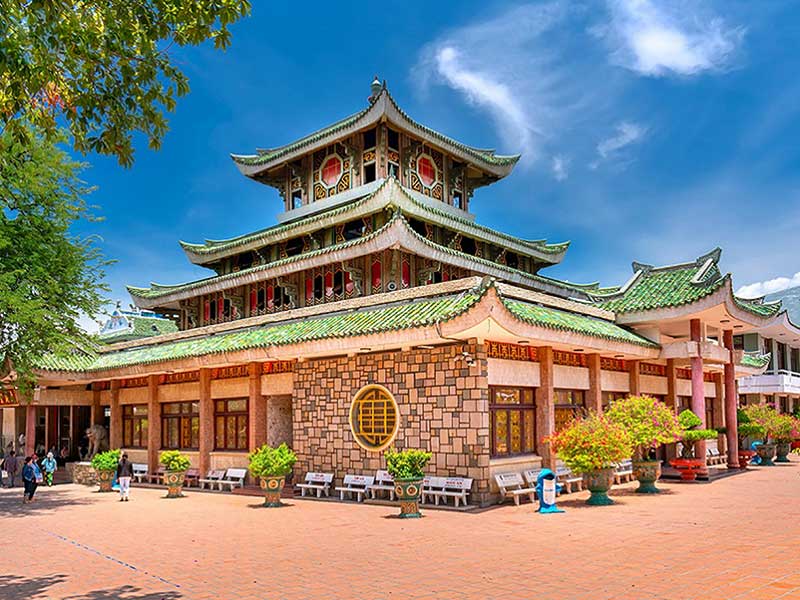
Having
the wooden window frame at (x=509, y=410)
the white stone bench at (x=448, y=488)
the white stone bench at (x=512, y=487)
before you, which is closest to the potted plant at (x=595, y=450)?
the white stone bench at (x=512, y=487)

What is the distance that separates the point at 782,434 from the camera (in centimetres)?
2400

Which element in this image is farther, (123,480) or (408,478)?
(123,480)

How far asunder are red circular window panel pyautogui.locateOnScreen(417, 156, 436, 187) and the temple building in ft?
0.22

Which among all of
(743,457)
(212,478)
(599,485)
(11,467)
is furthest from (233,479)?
(743,457)

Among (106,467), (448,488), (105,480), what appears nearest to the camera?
(448,488)

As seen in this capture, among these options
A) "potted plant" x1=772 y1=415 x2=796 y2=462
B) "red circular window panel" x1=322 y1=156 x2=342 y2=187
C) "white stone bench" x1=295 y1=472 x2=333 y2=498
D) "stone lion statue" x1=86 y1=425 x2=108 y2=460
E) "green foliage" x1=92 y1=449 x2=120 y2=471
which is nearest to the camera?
"white stone bench" x1=295 y1=472 x2=333 y2=498

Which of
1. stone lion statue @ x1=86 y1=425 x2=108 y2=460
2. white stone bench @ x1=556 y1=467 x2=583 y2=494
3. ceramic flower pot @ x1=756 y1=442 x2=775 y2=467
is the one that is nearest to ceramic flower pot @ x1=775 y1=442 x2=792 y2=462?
ceramic flower pot @ x1=756 y1=442 x2=775 y2=467

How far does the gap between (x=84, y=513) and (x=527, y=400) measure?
10.1 m

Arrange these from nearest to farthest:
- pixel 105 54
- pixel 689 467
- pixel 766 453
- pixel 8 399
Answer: pixel 105 54
pixel 689 467
pixel 766 453
pixel 8 399

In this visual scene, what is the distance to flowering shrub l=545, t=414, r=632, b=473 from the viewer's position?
1376 centimetres

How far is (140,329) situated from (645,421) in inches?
1166

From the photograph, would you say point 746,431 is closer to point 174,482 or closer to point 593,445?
point 593,445

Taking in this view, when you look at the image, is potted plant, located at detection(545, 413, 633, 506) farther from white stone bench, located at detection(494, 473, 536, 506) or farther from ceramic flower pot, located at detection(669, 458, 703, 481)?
ceramic flower pot, located at detection(669, 458, 703, 481)

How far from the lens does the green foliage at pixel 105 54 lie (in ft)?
24.9
